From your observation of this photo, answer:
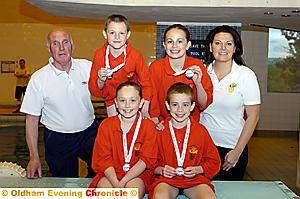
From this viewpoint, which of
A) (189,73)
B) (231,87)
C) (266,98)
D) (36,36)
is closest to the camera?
(189,73)

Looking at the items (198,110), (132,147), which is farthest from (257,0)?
(132,147)

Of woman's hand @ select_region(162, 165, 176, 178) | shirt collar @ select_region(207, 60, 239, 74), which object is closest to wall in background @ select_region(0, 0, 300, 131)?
shirt collar @ select_region(207, 60, 239, 74)

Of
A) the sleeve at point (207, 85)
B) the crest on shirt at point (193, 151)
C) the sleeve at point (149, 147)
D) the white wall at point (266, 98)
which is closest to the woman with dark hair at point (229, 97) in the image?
the sleeve at point (207, 85)

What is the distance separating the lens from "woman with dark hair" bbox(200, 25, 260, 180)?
3.26 metres

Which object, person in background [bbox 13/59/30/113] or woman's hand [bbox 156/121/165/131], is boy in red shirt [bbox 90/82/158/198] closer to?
woman's hand [bbox 156/121/165/131]

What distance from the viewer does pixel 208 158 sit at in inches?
121

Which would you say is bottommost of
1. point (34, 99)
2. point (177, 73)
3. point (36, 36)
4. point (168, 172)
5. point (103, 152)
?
point (168, 172)

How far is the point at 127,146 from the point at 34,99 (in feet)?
3.21

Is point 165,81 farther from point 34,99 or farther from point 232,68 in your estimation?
point 34,99

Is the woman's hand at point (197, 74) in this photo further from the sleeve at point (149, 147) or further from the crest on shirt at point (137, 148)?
the crest on shirt at point (137, 148)

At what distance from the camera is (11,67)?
44.5ft

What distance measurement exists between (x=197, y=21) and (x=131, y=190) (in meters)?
3.06

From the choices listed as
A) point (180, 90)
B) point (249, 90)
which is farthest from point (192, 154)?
point (249, 90)

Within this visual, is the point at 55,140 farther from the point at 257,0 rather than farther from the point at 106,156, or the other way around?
the point at 257,0
